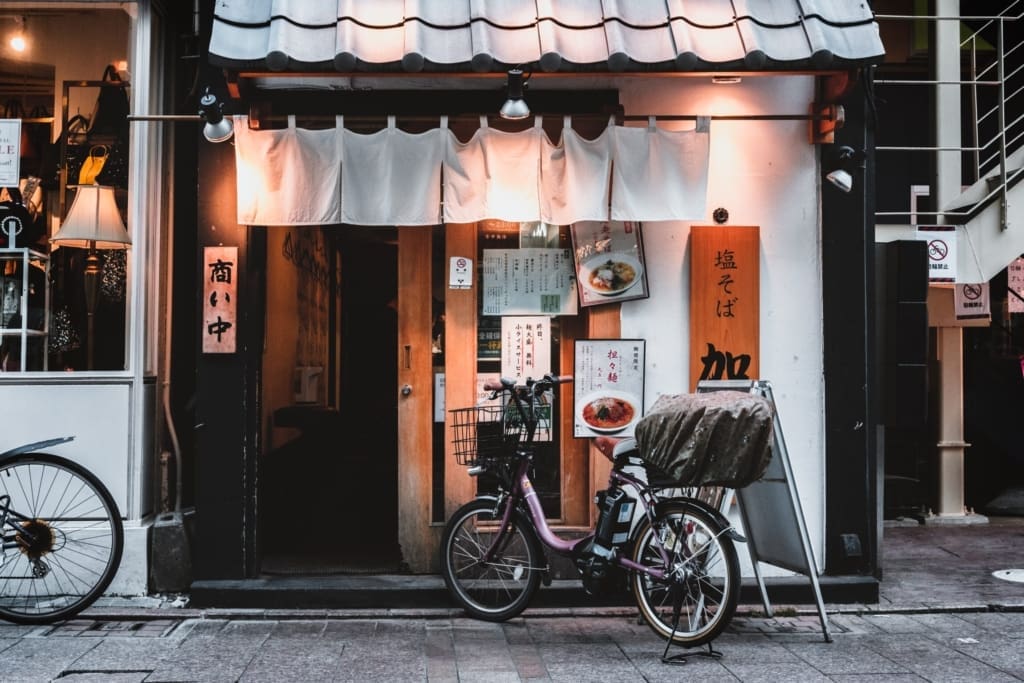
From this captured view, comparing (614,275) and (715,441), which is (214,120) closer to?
(614,275)

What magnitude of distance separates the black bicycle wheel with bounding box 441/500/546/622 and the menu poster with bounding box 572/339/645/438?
1.19 meters

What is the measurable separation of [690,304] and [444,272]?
2.03 metres

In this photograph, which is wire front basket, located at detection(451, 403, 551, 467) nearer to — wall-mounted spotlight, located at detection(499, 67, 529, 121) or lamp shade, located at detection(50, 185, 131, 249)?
wall-mounted spotlight, located at detection(499, 67, 529, 121)

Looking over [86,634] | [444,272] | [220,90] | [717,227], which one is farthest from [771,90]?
[86,634]

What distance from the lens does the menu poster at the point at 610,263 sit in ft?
22.6

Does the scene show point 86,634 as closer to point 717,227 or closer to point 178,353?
point 178,353

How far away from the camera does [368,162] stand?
257 inches

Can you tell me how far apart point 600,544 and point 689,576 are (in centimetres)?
65

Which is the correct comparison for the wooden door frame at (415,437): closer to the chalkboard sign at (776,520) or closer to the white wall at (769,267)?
the white wall at (769,267)

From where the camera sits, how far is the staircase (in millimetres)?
8570

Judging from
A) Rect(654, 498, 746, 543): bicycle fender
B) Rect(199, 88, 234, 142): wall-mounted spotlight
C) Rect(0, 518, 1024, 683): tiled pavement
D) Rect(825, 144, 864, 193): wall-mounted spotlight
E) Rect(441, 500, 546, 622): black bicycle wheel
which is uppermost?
Rect(199, 88, 234, 142): wall-mounted spotlight

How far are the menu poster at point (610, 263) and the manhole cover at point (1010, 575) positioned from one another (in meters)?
3.98

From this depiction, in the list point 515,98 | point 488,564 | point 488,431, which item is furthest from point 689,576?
point 515,98

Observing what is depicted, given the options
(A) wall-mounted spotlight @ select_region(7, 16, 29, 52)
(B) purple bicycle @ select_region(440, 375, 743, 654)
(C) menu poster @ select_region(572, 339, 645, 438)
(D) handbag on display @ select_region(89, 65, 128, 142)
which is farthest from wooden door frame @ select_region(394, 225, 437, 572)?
(A) wall-mounted spotlight @ select_region(7, 16, 29, 52)
